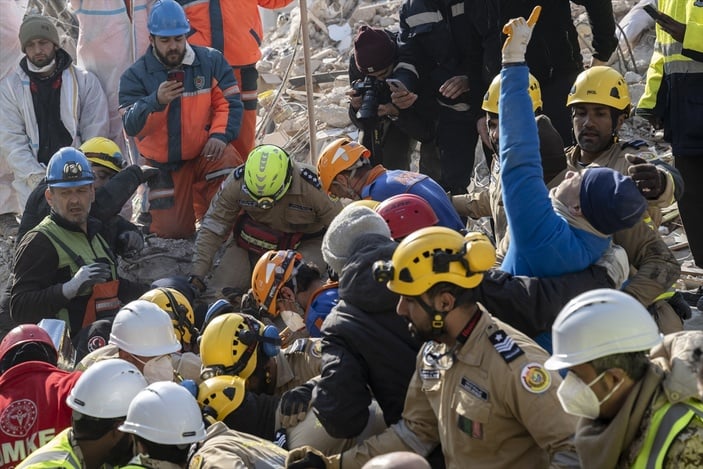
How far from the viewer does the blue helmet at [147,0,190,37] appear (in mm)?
8680

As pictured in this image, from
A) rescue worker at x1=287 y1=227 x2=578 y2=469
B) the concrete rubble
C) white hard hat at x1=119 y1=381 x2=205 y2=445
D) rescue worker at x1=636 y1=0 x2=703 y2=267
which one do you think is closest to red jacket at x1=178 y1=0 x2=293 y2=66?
the concrete rubble

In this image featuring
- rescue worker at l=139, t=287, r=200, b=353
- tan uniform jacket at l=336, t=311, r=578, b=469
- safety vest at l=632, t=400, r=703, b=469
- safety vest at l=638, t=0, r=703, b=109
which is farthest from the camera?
safety vest at l=638, t=0, r=703, b=109

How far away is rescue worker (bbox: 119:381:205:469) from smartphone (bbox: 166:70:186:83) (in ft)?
15.8

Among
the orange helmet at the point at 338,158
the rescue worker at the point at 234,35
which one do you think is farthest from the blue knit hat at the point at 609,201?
the rescue worker at the point at 234,35

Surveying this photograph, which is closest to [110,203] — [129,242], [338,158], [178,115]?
[129,242]

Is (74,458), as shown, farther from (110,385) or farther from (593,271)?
(593,271)

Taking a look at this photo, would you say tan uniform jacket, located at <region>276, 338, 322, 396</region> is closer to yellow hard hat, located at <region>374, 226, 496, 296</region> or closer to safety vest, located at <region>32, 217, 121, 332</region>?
yellow hard hat, located at <region>374, 226, 496, 296</region>

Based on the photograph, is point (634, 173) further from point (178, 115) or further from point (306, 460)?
point (178, 115)

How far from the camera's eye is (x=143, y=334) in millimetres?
5781

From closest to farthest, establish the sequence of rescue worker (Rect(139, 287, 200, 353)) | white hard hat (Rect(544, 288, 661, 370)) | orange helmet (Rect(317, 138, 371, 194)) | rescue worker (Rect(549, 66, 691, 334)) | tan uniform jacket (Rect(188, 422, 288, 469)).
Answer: white hard hat (Rect(544, 288, 661, 370))
tan uniform jacket (Rect(188, 422, 288, 469))
rescue worker (Rect(549, 66, 691, 334))
rescue worker (Rect(139, 287, 200, 353))
orange helmet (Rect(317, 138, 371, 194))

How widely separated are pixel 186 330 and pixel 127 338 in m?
1.02

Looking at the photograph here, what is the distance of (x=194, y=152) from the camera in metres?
9.09

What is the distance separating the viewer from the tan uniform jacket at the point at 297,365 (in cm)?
593

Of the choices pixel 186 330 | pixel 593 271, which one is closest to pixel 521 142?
pixel 593 271
